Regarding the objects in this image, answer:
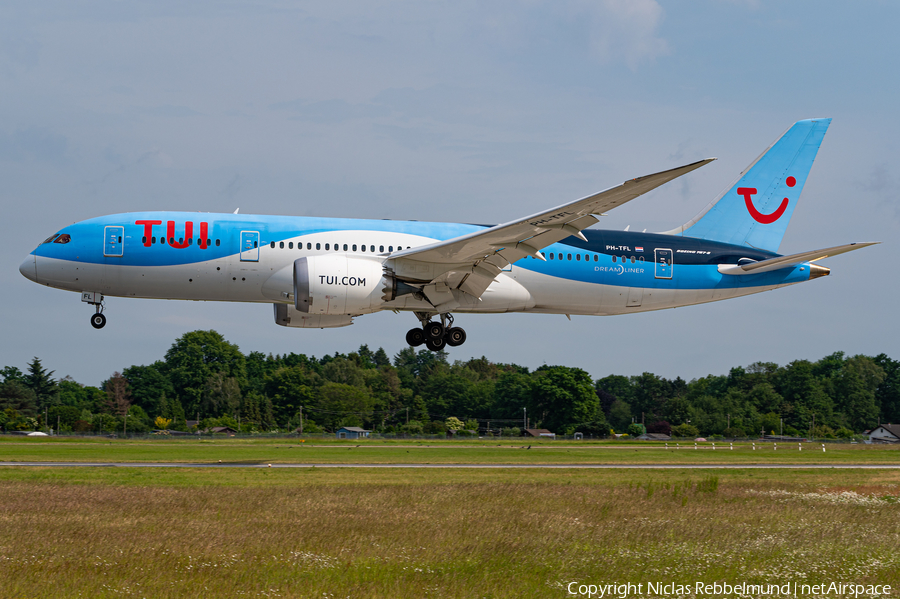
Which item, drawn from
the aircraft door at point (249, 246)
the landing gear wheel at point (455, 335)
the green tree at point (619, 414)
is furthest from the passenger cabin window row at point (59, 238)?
the green tree at point (619, 414)

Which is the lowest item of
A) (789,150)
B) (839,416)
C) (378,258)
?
(839,416)

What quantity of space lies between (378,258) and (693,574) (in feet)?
54.9

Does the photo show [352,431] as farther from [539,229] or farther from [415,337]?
[539,229]

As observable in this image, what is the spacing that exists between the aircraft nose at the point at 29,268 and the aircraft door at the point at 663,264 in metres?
23.3

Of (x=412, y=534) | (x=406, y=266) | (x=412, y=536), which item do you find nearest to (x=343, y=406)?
(x=406, y=266)

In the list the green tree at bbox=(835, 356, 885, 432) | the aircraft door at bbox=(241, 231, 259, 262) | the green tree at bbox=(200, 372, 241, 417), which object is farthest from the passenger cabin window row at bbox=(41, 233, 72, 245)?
the green tree at bbox=(835, 356, 885, 432)

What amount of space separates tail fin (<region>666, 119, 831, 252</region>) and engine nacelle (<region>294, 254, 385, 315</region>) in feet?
52.0

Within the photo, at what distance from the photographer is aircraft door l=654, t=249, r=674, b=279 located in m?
33.4

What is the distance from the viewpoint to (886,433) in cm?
13238

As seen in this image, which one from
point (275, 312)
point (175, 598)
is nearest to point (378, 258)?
point (275, 312)

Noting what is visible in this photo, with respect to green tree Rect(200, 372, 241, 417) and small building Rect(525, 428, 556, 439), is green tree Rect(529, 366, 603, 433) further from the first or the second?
green tree Rect(200, 372, 241, 417)

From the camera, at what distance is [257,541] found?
18.1 meters

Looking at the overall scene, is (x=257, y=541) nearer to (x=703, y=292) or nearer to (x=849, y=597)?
(x=849, y=597)

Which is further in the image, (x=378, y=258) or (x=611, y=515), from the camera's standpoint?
(x=378, y=258)
